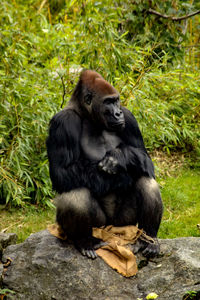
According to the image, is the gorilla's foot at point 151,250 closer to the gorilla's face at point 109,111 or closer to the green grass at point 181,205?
the gorilla's face at point 109,111

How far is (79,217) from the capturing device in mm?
2840

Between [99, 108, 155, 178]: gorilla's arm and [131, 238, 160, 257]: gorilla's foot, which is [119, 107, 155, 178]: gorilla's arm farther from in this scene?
[131, 238, 160, 257]: gorilla's foot

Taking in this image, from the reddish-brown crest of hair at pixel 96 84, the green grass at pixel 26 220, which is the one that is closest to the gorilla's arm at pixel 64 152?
the reddish-brown crest of hair at pixel 96 84

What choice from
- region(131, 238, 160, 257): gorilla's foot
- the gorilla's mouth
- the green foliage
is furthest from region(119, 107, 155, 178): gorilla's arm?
the green foliage

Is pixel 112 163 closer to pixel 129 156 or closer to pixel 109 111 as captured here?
pixel 129 156

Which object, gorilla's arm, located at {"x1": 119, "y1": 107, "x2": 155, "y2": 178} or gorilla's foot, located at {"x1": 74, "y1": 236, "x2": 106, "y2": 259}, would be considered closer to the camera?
gorilla's foot, located at {"x1": 74, "y1": 236, "x2": 106, "y2": 259}

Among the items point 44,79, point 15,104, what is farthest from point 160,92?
point 15,104

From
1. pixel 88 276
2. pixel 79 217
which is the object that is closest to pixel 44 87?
pixel 79 217

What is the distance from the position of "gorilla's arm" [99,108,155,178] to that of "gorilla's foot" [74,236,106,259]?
468mm

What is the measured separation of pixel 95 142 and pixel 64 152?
24 cm

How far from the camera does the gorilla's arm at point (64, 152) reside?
2.87 meters

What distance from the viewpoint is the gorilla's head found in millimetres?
2855

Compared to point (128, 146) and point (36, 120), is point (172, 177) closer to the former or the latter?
point (36, 120)

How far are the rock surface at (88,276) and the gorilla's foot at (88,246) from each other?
0.03 metres
